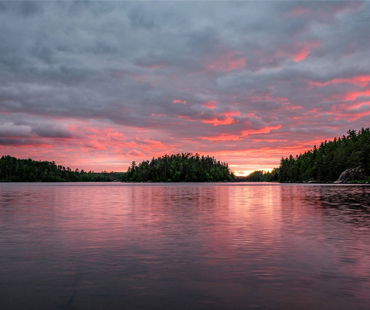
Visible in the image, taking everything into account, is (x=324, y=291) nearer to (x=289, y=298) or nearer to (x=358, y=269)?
(x=289, y=298)

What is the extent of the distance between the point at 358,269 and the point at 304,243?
21.8ft

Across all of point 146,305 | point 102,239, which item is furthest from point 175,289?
point 102,239

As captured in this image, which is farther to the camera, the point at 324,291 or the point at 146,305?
the point at 324,291

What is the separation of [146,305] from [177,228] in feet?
60.2

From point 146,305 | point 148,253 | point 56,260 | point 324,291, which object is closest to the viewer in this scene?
point 146,305

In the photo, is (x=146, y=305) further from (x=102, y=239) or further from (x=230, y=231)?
(x=230, y=231)

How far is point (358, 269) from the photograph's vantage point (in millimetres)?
15625

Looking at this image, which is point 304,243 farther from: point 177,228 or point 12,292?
point 12,292

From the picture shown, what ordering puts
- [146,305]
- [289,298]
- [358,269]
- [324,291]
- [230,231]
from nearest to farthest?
[146,305] < [289,298] < [324,291] < [358,269] < [230,231]

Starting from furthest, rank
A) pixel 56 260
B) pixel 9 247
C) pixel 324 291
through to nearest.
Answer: pixel 9 247 < pixel 56 260 < pixel 324 291

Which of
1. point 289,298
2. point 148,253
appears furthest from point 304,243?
point 289,298

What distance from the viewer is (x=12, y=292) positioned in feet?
39.3

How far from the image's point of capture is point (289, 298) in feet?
37.9

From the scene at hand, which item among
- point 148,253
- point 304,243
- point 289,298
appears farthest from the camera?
point 304,243
